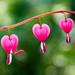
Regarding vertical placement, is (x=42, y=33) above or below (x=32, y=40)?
above

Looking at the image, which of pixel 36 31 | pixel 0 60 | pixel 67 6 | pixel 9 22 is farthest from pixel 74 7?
pixel 36 31

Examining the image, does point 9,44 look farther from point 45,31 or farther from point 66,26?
point 66,26

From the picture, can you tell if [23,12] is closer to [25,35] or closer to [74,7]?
[25,35]

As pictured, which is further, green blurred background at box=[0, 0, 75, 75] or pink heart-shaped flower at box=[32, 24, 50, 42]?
green blurred background at box=[0, 0, 75, 75]

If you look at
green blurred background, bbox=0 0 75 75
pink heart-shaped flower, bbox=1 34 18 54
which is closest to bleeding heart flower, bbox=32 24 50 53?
pink heart-shaped flower, bbox=1 34 18 54

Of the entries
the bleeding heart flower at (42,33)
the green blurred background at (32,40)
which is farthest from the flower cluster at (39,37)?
the green blurred background at (32,40)

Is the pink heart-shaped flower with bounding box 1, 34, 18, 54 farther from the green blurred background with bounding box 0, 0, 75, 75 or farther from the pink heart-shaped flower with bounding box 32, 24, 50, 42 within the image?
the green blurred background with bounding box 0, 0, 75, 75

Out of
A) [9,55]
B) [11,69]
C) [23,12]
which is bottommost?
[11,69]

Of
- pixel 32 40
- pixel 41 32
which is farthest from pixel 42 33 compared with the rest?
pixel 32 40
